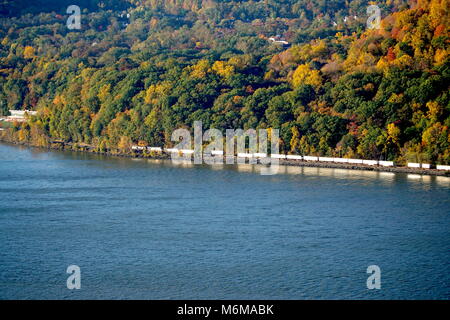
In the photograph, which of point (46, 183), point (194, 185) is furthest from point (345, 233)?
point (46, 183)

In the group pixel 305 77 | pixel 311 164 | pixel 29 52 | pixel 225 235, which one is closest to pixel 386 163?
pixel 311 164

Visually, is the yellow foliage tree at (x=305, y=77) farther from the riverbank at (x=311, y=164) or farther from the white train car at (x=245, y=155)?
the riverbank at (x=311, y=164)

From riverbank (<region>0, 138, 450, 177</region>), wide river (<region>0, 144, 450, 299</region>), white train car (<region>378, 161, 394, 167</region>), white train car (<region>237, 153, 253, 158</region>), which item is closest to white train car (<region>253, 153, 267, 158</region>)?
white train car (<region>237, 153, 253, 158</region>)

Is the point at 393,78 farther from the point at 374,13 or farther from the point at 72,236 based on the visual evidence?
the point at 374,13

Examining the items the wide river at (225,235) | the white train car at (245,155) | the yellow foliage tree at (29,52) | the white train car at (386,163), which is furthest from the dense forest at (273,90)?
the wide river at (225,235)

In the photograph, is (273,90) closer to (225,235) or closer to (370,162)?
(370,162)

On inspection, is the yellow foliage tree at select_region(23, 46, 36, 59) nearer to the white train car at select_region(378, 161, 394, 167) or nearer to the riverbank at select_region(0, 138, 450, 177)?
the riverbank at select_region(0, 138, 450, 177)

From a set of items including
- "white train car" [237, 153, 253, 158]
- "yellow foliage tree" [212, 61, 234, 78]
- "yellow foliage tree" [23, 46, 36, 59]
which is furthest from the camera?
"yellow foliage tree" [23, 46, 36, 59]
